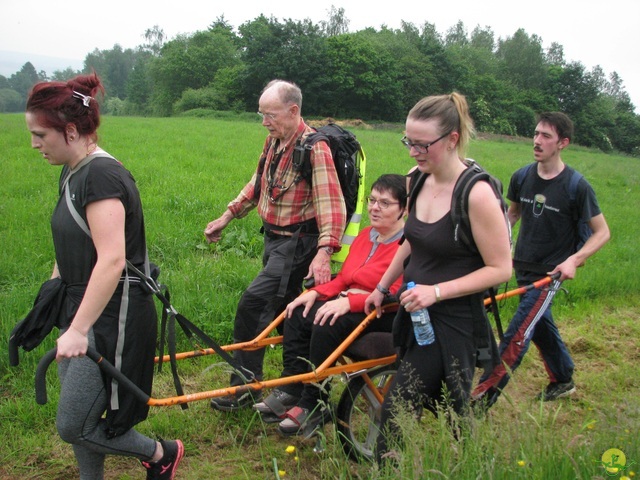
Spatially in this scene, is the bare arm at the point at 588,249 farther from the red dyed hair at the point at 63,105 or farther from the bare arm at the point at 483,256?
the red dyed hair at the point at 63,105

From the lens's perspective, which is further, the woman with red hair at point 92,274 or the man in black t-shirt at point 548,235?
the man in black t-shirt at point 548,235

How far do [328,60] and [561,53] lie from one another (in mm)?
50431

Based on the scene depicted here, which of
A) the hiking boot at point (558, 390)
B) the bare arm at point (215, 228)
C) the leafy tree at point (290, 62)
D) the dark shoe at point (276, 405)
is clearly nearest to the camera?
the dark shoe at point (276, 405)

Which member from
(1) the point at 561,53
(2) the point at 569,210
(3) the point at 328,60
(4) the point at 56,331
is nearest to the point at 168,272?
(4) the point at 56,331

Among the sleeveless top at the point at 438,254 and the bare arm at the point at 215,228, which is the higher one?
the sleeveless top at the point at 438,254

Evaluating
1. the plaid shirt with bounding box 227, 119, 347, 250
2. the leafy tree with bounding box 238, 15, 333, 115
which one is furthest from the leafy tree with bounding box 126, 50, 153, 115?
the plaid shirt with bounding box 227, 119, 347, 250

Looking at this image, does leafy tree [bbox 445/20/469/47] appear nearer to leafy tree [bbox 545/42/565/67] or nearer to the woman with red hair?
leafy tree [bbox 545/42/565/67]

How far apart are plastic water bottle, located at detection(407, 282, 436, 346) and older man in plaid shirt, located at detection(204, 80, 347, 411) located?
1.23m

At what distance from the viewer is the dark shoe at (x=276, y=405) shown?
375 cm

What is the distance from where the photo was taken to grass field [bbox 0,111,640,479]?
7.93 ft

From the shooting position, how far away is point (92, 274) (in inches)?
103

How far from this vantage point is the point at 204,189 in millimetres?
11180

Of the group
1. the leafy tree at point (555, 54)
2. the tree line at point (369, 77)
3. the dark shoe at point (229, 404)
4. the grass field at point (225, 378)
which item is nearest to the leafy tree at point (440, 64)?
the tree line at point (369, 77)

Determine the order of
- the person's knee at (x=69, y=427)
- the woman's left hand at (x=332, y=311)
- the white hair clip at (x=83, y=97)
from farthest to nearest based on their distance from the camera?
the woman's left hand at (x=332, y=311) → the person's knee at (x=69, y=427) → the white hair clip at (x=83, y=97)
